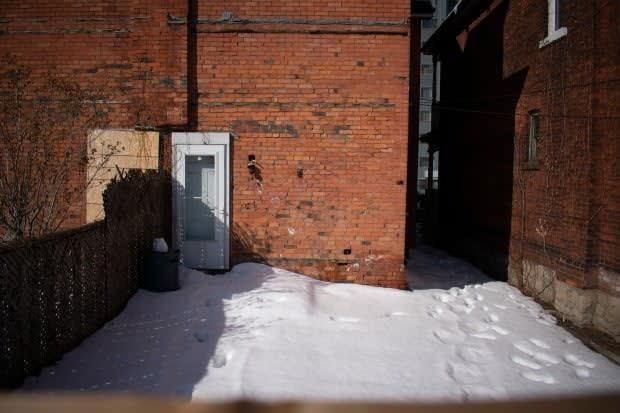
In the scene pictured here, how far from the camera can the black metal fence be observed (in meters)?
3.35

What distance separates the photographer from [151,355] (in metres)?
4.38

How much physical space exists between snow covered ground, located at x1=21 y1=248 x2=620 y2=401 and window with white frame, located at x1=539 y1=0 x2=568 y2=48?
5463 mm

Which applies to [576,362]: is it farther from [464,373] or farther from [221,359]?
[221,359]

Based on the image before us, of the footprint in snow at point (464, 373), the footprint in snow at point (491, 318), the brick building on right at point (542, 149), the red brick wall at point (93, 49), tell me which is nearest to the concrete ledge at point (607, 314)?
the brick building on right at point (542, 149)

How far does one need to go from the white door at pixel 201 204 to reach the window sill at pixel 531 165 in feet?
21.4

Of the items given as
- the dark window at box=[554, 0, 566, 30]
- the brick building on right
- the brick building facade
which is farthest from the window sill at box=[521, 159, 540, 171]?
the brick building facade

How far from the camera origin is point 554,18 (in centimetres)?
814

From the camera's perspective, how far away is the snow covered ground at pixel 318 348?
3.89m

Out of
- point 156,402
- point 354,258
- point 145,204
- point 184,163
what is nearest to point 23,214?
point 145,204

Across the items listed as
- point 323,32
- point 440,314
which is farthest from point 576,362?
point 323,32

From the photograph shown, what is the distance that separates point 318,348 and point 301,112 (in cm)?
417

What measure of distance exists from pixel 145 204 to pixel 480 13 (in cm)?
1100

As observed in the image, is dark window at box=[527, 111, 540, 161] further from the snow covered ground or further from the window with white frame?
the snow covered ground

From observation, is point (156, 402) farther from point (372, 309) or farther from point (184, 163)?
point (184, 163)
